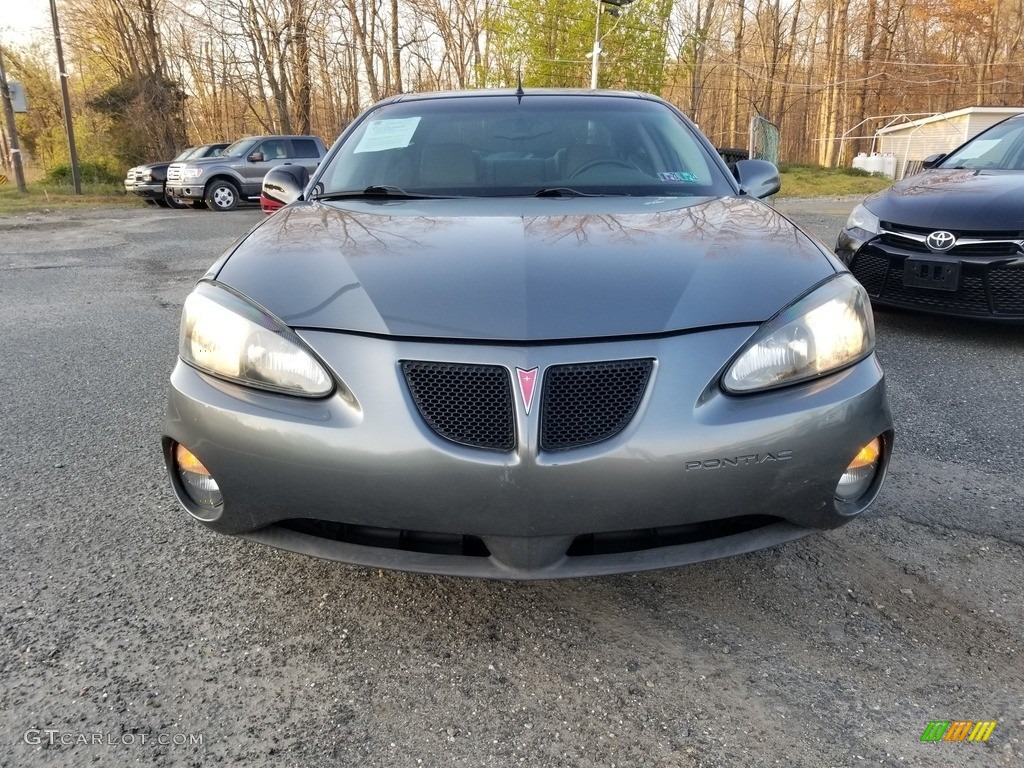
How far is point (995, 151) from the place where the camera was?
5309 mm

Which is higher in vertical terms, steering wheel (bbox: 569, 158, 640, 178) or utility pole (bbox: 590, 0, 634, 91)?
utility pole (bbox: 590, 0, 634, 91)

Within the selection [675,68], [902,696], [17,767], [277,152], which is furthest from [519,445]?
[675,68]

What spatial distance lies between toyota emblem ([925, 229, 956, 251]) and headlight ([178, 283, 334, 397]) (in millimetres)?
4031

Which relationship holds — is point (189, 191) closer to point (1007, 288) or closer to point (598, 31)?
point (598, 31)

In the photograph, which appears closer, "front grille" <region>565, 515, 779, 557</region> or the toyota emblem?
"front grille" <region>565, 515, 779, 557</region>

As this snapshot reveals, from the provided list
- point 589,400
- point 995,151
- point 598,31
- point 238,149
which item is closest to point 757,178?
point 589,400

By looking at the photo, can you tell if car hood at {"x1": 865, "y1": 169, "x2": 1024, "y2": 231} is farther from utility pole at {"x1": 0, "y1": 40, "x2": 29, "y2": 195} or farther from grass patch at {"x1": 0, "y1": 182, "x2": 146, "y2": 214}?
utility pole at {"x1": 0, "y1": 40, "x2": 29, "y2": 195}

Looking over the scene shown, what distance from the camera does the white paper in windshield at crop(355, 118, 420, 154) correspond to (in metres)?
2.98

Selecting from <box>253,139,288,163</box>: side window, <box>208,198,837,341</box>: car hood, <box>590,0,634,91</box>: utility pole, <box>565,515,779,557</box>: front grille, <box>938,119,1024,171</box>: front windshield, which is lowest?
<box>565,515,779,557</box>: front grille

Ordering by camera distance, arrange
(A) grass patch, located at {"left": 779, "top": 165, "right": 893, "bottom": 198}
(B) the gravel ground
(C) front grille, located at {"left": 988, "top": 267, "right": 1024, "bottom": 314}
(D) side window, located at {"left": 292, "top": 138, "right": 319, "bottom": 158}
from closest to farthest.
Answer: (B) the gravel ground
(C) front grille, located at {"left": 988, "top": 267, "right": 1024, "bottom": 314}
(D) side window, located at {"left": 292, "top": 138, "right": 319, "bottom": 158}
(A) grass patch, located at {"left": 779, "top": 165, "right": 893, "bottom": 198}

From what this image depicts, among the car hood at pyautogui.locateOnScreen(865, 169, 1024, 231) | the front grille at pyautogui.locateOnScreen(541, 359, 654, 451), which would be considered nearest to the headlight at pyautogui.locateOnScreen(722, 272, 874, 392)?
the front grille at pyautogui.locateOnScreen(541, 359, 654, 451)

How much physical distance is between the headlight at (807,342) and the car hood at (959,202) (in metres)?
2.98

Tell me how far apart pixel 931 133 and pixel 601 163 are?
117ft

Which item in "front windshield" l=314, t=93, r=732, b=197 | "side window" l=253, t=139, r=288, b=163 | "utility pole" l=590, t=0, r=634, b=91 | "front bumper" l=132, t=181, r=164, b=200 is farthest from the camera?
"utility pole" l=590, t=0, r=634, b=91
